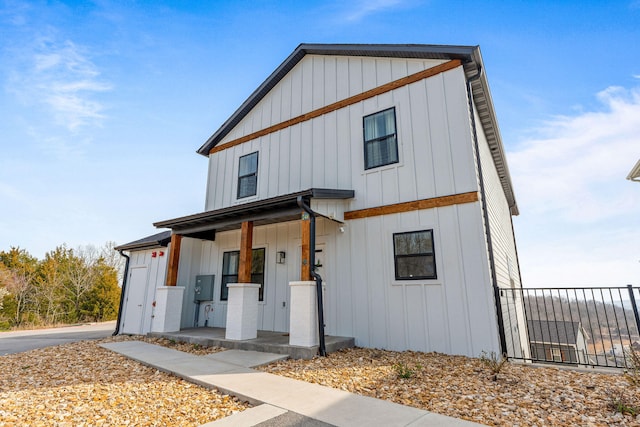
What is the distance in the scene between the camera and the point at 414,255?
6645 millimetres

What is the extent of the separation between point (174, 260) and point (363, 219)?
5686 mm

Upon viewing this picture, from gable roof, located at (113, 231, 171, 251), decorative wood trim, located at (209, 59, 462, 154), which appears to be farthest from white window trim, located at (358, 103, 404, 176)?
gable roof, located at (113, 231, 171, 251)

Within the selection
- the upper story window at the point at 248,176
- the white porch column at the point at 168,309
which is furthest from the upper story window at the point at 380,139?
the white porch column at the point at 168,309

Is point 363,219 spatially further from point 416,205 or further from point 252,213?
point 252,213

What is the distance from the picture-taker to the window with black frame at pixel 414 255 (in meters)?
6.45

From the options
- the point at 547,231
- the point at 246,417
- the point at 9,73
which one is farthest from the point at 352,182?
the point at 547,231

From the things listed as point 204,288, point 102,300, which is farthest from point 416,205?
point 102,300

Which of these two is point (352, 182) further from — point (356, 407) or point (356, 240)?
point (356, 407)

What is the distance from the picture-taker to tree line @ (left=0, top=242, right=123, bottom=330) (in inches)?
734

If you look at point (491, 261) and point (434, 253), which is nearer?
point (491, 261)

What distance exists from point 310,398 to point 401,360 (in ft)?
8.21

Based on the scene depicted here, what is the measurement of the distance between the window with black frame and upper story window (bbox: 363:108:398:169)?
1958mm

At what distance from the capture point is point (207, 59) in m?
9.34

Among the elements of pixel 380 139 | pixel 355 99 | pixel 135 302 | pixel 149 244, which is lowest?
pixel 135 302
